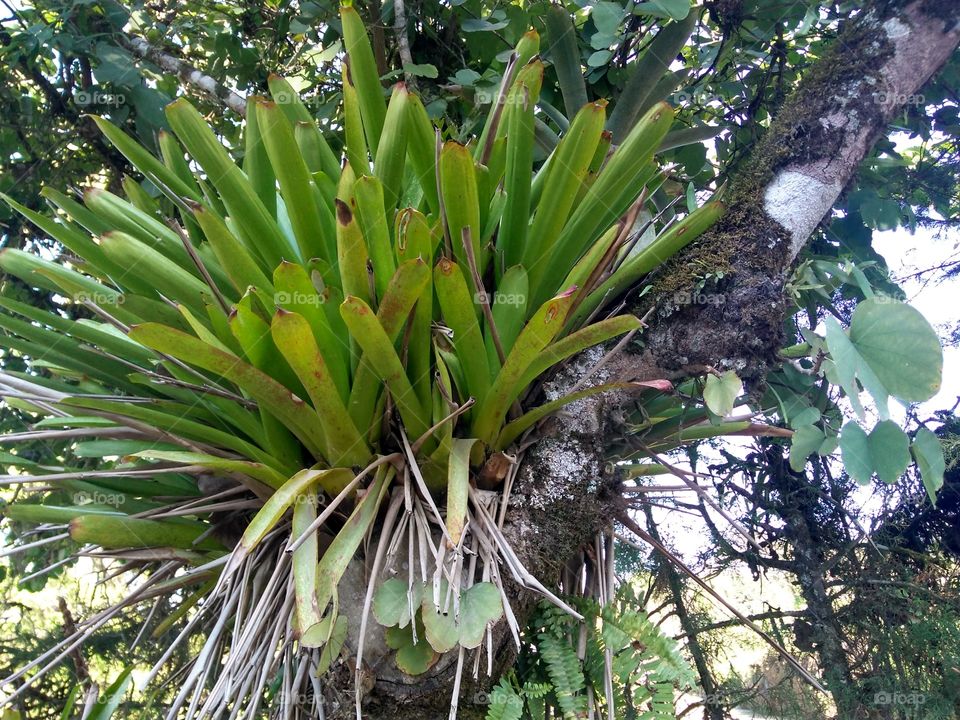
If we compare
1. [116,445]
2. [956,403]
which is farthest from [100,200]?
[956,403]

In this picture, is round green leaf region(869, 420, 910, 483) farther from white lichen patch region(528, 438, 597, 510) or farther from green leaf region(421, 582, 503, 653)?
green leaf region(421, 582, 503, 653)

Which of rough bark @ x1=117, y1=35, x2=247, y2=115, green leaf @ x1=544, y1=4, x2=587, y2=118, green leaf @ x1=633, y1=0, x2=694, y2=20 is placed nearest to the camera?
green leaf @ x1=633, y1=0, x2=694, y2=20

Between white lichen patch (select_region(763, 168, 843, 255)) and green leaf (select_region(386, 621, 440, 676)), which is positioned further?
white lichen patch (select_region(763, 168, 843, 255))

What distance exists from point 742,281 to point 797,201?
0.56 ft

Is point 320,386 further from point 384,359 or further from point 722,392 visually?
point 722,392

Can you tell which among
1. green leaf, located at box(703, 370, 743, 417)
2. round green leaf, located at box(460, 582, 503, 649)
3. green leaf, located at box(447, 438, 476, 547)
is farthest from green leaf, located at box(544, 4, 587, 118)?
round green leaf, located at box(460, 582, 503, 649)

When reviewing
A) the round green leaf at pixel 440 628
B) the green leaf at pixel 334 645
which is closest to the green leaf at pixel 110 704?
the green leaf at pixel 334 645

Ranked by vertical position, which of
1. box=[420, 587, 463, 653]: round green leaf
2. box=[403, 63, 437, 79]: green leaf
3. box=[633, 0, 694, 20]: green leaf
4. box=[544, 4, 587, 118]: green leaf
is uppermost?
box=[403, 63, 437, 79]: green leaf

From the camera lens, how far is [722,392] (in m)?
0.85

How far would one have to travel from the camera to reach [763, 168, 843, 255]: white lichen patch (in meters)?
0.96

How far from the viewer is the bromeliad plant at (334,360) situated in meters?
0.75

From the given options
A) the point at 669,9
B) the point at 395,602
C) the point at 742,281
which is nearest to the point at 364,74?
the point at 669,9

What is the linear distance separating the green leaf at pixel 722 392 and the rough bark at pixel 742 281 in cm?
5

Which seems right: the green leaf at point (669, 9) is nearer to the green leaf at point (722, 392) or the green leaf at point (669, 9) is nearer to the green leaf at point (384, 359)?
the green leaf at point (722, 392)
